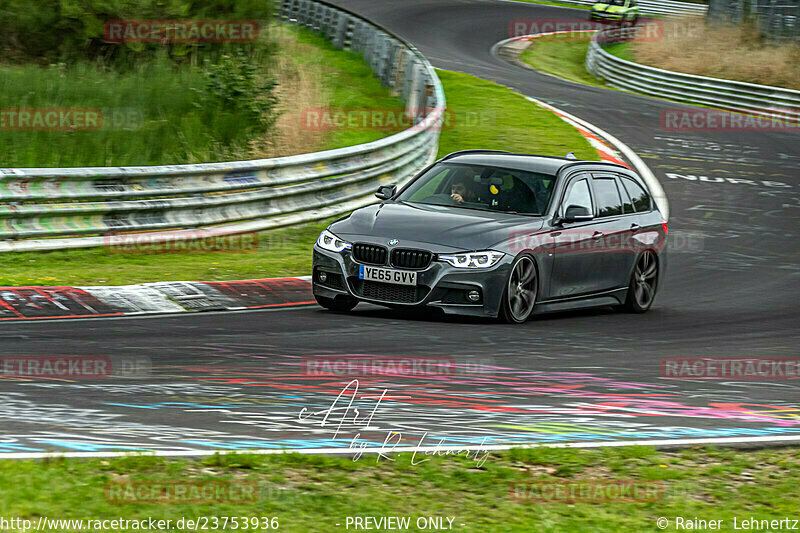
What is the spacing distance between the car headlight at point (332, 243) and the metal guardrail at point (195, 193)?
349 centimetres

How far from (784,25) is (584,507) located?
122 feet

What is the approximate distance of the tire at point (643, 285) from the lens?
1245 cm

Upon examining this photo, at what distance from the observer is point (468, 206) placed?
11.4 metres

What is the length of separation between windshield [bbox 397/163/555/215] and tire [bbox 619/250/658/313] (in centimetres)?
161

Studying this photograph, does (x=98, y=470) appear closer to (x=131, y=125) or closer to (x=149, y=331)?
(x=149, y=331)

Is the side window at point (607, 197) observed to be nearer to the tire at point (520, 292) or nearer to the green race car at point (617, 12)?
the tire at point (520, 292)

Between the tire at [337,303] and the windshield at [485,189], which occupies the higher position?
the windshield at [485,189]

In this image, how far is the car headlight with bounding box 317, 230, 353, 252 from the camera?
10.7 metres

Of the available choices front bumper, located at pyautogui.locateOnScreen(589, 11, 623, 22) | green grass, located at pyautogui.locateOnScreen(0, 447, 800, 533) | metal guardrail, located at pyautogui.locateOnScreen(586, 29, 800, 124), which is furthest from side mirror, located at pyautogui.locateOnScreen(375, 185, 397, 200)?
front bumper, located at pyautogui.locateOnScreen(589, 11, 623, 22)

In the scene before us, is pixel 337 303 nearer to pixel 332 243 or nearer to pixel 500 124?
pixel 332 243

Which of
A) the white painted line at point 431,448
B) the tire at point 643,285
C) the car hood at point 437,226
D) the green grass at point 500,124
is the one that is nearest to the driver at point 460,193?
the car hood at point 437,226

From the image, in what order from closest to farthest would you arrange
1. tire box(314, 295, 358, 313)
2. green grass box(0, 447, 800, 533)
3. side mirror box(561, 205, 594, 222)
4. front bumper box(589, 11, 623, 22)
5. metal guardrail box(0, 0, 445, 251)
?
green grass box(0, 447, 800, 533) → tire box(314, 295, 358, 313) → side mirror box(561, 205, 594, 222) → metal guardrail box(0, 0, 445, 251) → front bumper box(589, 11, 623, 22)

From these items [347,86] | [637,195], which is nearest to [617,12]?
[347,86]

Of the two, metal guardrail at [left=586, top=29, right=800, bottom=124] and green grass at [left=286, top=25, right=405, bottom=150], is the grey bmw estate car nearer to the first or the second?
green grass at [left=286, top=25, right=405, bottom=150]
